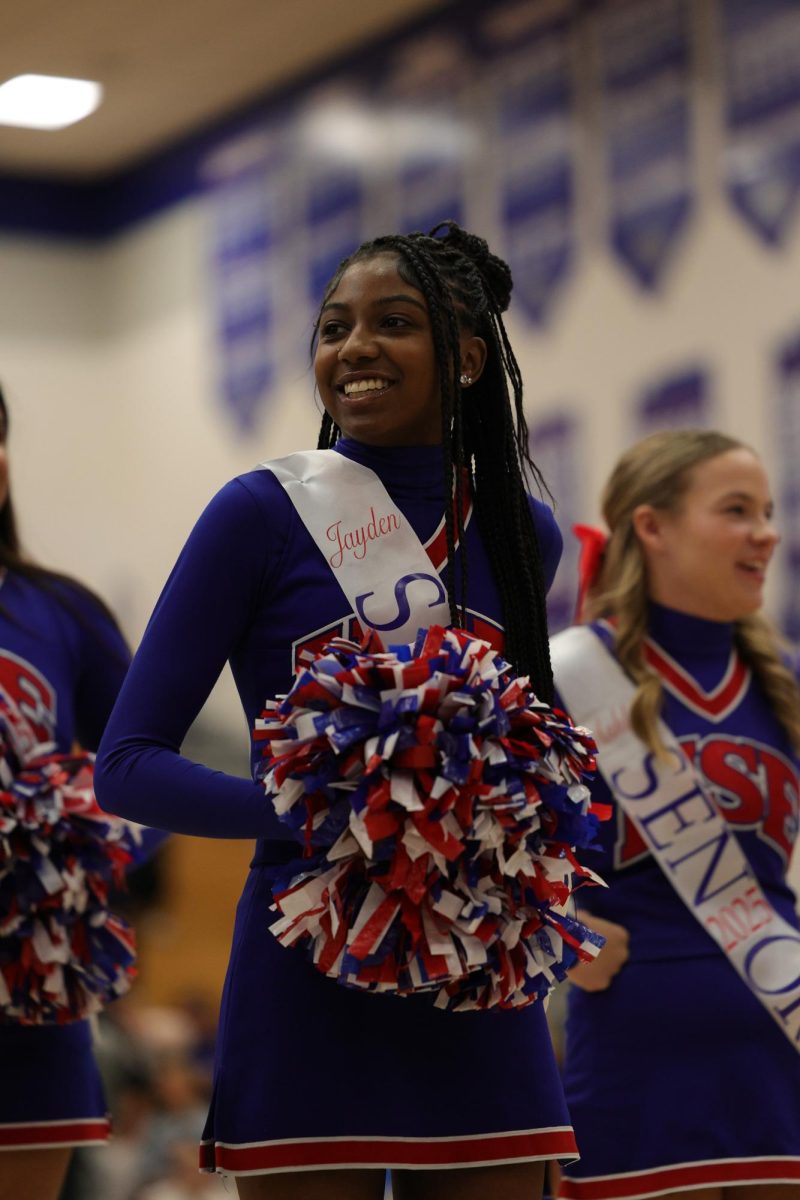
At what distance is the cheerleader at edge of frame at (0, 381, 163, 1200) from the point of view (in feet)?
8.20

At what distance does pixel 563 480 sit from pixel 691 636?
2898 millimetres

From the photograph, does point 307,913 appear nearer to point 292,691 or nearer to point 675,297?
point 292,691

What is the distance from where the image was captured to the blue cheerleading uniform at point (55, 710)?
8.21ft

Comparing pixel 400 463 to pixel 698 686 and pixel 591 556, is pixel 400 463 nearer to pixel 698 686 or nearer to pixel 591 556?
pixel 698 686

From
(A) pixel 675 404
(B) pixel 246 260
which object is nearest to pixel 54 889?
(A) pixel 675 404

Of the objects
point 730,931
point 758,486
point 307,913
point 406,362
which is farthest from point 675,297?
point 307,913

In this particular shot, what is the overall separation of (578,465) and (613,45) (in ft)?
4.08

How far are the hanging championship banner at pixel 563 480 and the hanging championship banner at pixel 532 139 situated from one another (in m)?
0.35

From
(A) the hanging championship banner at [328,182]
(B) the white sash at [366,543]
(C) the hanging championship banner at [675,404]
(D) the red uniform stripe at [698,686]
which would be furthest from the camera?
(A) the hanging championship banner at [328,182]

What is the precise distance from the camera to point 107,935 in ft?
8.52

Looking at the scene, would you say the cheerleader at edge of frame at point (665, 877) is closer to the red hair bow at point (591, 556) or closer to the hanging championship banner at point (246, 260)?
the red hair bow at point (591, 556)

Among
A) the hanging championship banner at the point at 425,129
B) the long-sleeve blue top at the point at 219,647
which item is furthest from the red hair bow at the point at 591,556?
the hanging championship banner at the point at 425,129

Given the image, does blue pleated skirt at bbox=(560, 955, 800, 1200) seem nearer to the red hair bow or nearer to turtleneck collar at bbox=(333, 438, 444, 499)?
the red hair bow

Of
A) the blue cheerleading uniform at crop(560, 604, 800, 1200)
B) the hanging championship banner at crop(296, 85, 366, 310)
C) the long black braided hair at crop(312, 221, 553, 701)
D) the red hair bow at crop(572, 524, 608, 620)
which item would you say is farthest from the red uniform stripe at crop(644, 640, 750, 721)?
the hanging championship banner at crop(296, 85, 366, 310)
